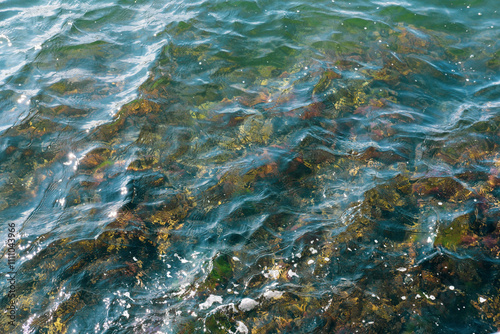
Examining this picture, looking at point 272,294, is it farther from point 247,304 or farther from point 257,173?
point 257,173

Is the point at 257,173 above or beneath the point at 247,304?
above

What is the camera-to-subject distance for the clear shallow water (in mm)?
3775

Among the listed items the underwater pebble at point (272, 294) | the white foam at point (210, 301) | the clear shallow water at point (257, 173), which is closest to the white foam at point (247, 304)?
the clear shallow water at point (257, 173)

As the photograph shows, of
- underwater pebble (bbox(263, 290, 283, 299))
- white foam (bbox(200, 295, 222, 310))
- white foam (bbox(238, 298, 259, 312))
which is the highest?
white foam (bbox(200, 295, 222, 310))

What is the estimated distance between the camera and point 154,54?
747cm

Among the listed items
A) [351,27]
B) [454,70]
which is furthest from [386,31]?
[454,70]

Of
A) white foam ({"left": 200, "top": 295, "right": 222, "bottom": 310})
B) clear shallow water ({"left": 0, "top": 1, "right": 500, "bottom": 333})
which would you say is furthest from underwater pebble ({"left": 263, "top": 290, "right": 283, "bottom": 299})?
white foam ({"left": 200, "top": 295, "right": 222, "bottom": 310})

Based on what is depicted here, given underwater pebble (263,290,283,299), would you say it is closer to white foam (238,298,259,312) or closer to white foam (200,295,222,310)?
white foam (238,298,259,312)

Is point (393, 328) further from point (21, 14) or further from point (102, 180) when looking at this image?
point (21, 14)

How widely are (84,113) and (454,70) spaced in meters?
7.55

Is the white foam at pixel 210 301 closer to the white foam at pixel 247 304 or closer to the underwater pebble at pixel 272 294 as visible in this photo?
the white foam at pixel 247 304

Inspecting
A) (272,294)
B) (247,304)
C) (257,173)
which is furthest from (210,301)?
(257,173)

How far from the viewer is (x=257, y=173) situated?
16.6 feet

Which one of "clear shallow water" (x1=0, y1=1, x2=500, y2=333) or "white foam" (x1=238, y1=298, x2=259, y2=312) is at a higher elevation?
"clear shallow water" (x1=0, y1=1, x2=500, y2=333)
